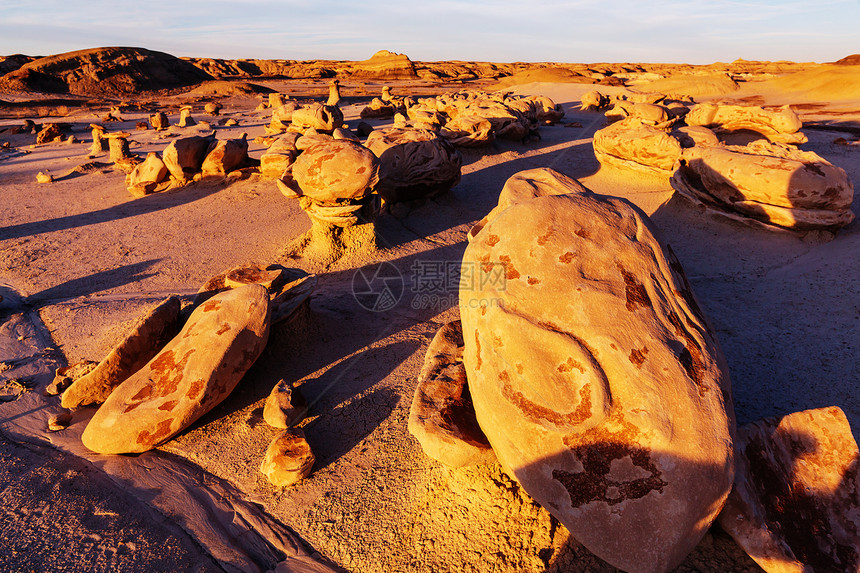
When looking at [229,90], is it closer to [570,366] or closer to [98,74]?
[98,74]

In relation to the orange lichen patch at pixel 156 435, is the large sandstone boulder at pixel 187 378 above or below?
above

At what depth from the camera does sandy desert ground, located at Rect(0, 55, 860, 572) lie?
205 cm

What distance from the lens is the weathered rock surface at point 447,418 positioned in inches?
81.3

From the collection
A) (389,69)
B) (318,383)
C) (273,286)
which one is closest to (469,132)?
(273,286)

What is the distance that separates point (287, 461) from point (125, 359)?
4.75 feet

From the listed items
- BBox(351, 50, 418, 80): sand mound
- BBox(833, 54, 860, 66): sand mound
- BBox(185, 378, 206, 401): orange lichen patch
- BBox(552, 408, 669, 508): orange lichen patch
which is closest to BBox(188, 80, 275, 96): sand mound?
BBox(351, 50, 418, 80): sand mound

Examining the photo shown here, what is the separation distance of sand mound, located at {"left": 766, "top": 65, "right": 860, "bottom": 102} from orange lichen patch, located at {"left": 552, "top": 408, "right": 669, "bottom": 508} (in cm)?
1837

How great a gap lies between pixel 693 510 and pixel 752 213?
4.71 metres

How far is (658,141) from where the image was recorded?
670 cm

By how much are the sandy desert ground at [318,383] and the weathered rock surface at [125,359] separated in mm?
146

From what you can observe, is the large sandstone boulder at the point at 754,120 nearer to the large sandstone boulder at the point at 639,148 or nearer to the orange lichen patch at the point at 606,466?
the large sandstone boulder at the point at 639,148

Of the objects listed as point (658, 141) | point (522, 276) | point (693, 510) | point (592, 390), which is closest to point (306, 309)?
point (522, 276)

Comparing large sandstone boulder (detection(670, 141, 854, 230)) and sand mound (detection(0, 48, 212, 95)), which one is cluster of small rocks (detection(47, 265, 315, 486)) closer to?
large sandstone boulder (detection(670, 141, 854, 230))

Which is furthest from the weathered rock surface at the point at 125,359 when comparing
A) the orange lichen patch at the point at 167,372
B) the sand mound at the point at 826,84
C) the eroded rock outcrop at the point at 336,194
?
the sand mound at the point at 826,84
